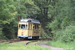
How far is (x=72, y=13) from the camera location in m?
19.6

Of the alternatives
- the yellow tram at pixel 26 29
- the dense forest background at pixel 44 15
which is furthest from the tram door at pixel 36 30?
the dense forest background at pixel 44 15

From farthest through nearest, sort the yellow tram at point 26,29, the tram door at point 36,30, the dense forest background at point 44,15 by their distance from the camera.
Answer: the tram door at point 36,30 < the yellow tram at point 26,29 < the dense forest background at point 44,15

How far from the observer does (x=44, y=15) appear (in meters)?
40.4

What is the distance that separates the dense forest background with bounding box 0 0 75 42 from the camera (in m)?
18.7

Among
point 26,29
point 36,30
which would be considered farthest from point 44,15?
point 26,29

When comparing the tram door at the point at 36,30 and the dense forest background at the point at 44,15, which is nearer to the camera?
the dense forest background at the point at 44,15

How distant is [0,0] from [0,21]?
846cm

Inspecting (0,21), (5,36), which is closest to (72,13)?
(0,21)

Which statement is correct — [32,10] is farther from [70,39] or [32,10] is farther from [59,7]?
[70,39]

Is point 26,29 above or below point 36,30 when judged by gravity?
above

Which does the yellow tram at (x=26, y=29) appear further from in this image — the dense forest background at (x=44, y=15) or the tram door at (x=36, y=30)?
the dense forest background at (x=44, y=15)

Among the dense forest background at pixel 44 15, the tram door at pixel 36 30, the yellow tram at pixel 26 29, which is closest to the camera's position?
the dense forest background at pixel 44 15

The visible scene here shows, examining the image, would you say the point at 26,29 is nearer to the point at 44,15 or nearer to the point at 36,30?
the point at 36,30

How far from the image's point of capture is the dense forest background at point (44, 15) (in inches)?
734
